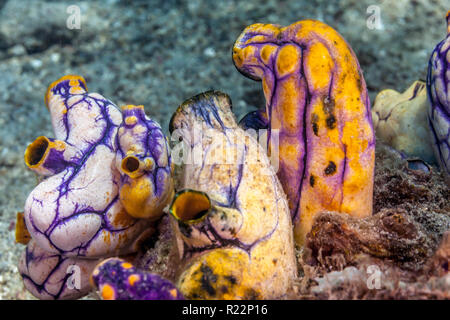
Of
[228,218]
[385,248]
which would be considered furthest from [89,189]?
[385,248]

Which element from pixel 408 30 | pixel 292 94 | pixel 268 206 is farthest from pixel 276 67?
pixel 408 30

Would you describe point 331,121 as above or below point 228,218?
above

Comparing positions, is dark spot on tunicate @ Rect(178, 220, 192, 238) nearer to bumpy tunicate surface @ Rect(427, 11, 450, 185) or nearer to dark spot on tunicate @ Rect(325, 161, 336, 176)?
dark spot on tunicate @ Rect(325, 161, 336, 176)

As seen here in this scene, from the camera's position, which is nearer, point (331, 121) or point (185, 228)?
point (185, 228)

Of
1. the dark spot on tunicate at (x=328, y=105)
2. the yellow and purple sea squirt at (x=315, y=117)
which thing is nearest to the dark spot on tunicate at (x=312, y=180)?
the yellow and purple sea squirt at (x=315, y=117)

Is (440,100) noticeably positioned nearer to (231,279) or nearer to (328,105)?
(328,105)

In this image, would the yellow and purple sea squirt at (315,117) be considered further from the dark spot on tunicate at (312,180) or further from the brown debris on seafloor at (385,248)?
the brown debris on seafloor at (385,248)
